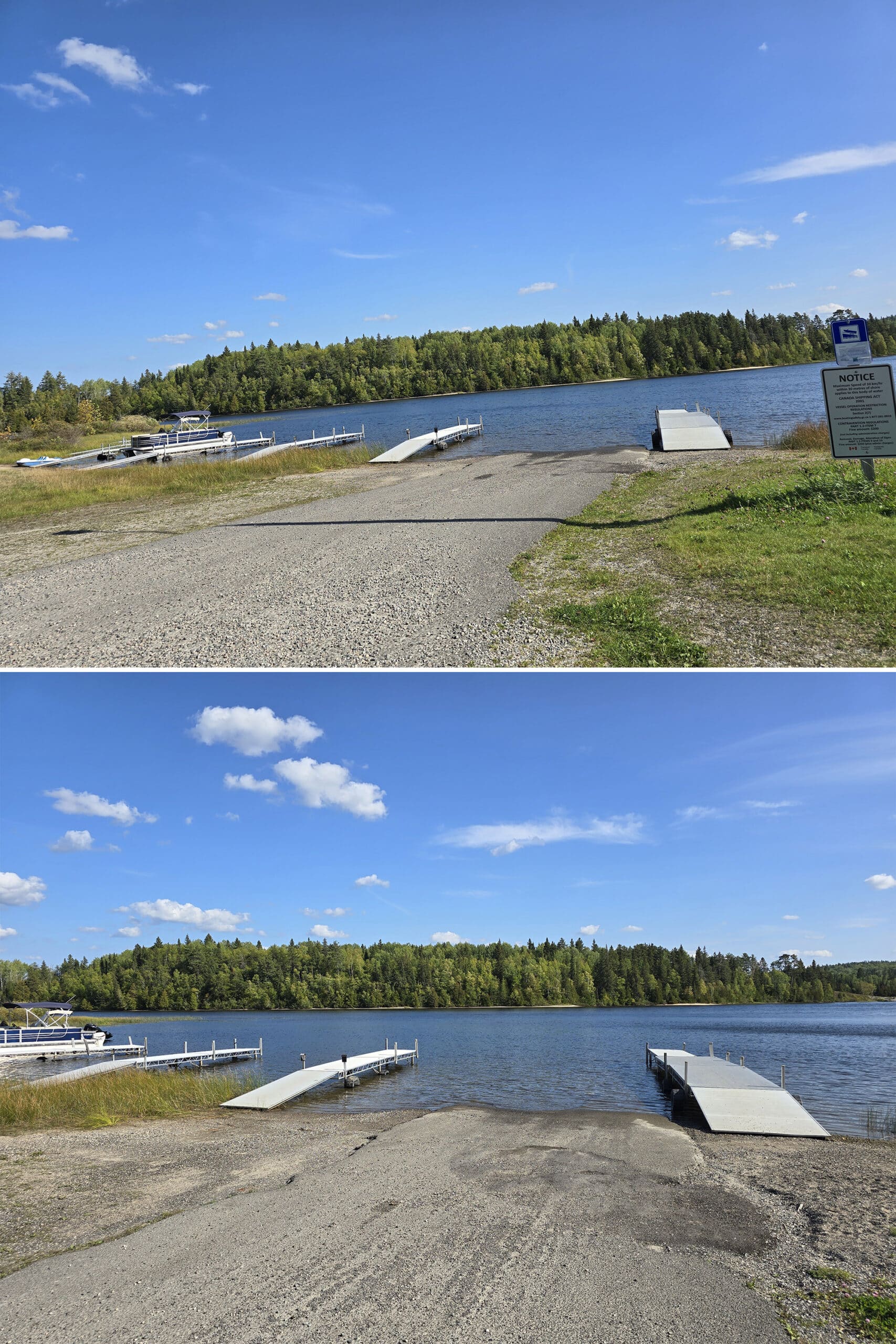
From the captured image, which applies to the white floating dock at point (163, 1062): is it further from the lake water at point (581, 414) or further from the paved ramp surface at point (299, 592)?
the lake water at point (581, 414)

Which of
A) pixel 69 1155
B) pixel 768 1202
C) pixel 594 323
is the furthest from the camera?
pixel 594 323

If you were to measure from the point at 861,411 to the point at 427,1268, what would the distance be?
14.8 m

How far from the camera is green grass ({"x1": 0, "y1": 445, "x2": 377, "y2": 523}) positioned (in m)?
25.0

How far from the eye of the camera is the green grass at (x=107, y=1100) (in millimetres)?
15086

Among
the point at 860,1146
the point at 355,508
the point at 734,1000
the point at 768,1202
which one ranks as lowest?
the point at 734,1000

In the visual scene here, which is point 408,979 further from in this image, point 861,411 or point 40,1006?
point 861,411

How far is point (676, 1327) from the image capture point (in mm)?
5496

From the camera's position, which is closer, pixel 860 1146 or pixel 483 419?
pixel 860 1146

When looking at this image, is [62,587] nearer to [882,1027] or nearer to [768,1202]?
[768,1202]

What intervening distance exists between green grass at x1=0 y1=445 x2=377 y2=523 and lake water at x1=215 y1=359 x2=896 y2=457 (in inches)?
316

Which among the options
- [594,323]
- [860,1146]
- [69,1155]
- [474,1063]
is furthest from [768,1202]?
[594,323]

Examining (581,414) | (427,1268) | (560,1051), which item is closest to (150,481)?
(427,1268)

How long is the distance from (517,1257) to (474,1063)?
27929 mm

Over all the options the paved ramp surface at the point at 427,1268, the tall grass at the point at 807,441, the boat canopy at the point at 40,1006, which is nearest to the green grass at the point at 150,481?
the tall grass at the point at 807,441
